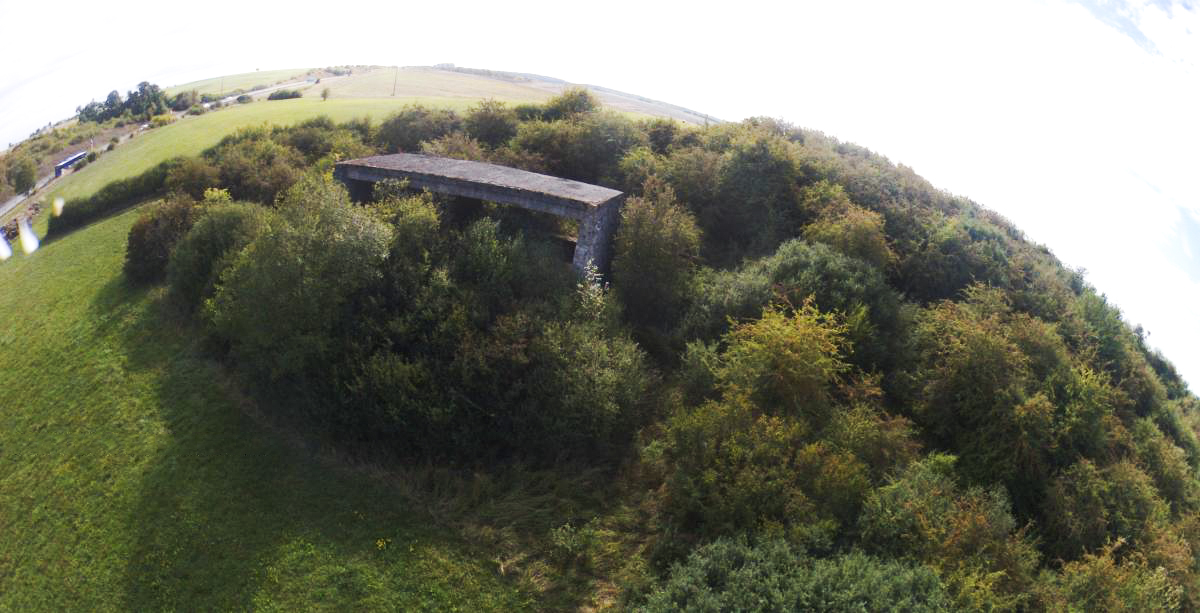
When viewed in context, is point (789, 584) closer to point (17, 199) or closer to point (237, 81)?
point (17, 199)

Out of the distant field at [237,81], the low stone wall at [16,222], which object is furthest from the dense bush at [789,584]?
the distant field at [237,81]

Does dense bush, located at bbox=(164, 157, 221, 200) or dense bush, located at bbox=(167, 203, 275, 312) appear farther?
dense bush, located at bbox=(164, 157, 221, 200)

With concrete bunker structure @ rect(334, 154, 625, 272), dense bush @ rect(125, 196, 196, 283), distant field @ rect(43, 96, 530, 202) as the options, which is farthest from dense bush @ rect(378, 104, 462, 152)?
dense bush @ rect(125, 196, 196, 283)

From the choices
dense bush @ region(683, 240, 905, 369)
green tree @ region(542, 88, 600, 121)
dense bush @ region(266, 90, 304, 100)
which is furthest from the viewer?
dense bush @ region(266, 90, 304, 100)

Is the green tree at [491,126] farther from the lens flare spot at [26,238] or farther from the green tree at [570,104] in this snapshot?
the lens flare spot at [26,238]

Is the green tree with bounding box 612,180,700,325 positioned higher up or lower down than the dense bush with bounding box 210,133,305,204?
lower down

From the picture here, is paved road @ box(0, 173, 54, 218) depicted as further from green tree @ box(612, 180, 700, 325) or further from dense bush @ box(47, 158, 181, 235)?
green tree @ box(612, 180, 700, 325)

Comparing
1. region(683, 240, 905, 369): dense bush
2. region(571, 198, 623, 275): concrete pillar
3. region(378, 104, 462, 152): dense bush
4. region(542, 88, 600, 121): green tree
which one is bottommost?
region(683, 240, 905, 369): dense bush
